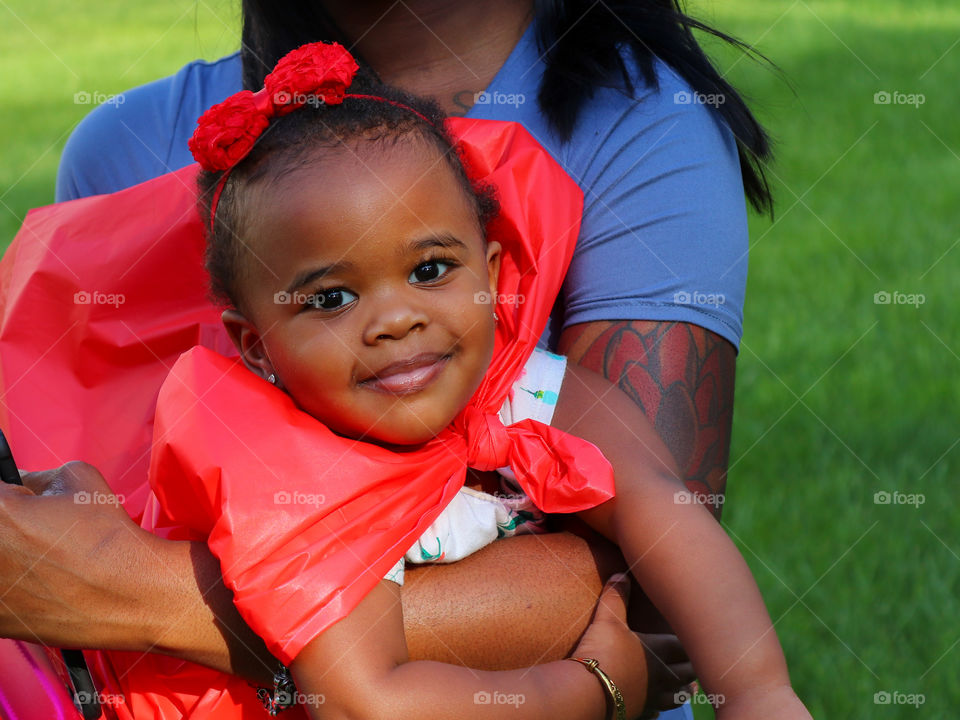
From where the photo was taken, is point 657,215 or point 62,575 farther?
point 657,215

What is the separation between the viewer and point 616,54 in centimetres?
245

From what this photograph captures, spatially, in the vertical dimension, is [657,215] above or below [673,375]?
above

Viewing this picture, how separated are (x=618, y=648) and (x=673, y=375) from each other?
1.85 feet

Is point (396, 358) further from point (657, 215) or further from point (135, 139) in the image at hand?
point (135, 139)

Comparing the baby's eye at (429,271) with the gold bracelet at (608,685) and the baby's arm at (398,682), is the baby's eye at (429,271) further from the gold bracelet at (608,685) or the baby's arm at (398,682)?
the gold bracelet at (608,685)

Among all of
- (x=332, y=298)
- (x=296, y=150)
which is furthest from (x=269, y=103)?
(x=332, y=298)

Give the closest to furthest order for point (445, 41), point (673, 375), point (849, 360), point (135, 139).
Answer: point (673, 375)
point (445, 41)
point (135, 139)
point (849, 360)

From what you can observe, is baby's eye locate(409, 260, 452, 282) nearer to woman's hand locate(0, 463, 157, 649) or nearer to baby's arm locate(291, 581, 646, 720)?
baby's arm locate(291, 581, 646, 720)

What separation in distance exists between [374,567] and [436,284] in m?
0.50

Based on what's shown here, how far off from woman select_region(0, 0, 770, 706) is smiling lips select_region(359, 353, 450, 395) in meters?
0.35

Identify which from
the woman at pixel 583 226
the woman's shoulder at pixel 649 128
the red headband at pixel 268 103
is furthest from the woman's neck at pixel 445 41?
the red headband at pixel 268 103

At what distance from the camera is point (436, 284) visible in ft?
6.43

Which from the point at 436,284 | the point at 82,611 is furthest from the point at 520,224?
the point at 82,611

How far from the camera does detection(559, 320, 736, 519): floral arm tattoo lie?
2213 mm
